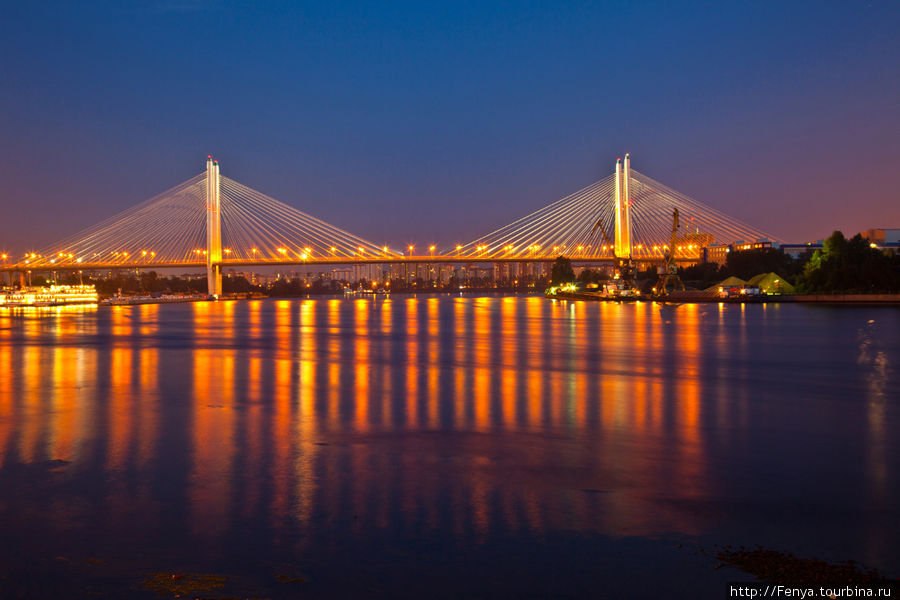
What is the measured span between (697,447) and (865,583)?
3.05 m

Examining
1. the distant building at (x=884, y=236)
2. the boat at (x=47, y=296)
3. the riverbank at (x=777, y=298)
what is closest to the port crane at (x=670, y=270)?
the riverbank at (x=777, y=298)

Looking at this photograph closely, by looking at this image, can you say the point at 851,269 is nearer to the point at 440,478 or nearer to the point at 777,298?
the point at 777,298

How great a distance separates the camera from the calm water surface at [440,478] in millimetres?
3775

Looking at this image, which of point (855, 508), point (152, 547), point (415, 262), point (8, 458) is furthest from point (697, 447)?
point (415, 262)

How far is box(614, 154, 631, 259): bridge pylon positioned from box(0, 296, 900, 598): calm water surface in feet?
152

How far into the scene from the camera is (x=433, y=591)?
3.52 meters

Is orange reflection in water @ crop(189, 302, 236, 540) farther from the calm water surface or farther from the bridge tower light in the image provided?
the bridge tower light

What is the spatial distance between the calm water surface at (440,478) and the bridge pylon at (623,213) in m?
46.2

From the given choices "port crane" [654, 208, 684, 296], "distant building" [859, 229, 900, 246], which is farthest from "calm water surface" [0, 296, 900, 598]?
"distant building" [859, 229, 900, 246]

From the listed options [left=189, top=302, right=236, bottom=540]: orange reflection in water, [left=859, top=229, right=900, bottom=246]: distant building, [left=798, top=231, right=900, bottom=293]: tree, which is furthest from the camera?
[left=859, top=229, right=900, bottom=246]: distant building

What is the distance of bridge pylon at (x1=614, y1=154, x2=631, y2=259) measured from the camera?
57812 mm

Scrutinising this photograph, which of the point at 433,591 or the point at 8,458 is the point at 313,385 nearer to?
the point at 8,458

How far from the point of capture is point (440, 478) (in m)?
5.46

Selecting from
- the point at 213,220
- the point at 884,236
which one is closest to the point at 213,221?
the point at 213,220
